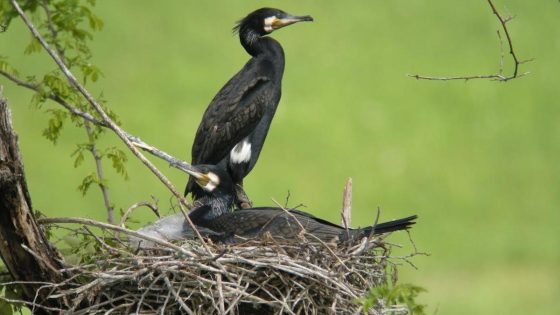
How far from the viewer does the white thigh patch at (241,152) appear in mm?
7980

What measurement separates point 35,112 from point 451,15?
4863 mm

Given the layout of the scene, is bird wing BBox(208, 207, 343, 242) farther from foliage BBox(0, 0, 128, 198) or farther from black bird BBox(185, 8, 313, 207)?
black bird BBox(185, 8, 313, 207)

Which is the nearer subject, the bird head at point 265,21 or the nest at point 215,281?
the nest at point 215,281

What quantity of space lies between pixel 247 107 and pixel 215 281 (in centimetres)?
255

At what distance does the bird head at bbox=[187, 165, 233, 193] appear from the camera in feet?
22.9

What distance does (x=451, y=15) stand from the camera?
51.3ft

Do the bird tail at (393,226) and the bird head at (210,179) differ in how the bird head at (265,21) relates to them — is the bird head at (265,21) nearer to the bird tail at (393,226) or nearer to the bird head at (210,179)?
the bird head at (210,179)

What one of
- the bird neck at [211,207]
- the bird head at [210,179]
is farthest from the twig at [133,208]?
the bird head at [210,179]

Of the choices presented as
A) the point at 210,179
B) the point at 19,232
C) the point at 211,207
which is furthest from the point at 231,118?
the point at 19,232

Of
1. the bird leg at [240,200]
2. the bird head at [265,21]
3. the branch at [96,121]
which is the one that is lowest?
the bird leg at [240,200]

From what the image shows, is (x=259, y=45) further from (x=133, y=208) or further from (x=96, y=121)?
(x=133, y=208)

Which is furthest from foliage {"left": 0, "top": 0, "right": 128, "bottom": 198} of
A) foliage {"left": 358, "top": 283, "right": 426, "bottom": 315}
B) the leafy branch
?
foliage {"left": 358, "top": 283, "right": 426, "bottom": 315}

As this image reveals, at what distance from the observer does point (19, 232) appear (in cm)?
542

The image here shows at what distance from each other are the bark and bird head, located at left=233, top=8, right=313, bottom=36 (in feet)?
9.29
